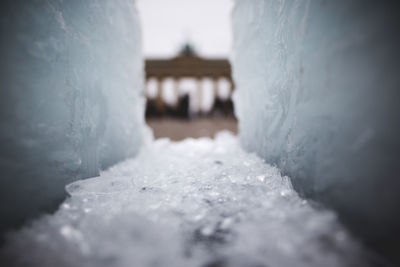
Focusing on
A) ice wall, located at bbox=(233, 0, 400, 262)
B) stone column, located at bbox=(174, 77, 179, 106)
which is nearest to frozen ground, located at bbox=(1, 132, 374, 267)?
ice wall, located at bbox=(233, 0, 400, 262)

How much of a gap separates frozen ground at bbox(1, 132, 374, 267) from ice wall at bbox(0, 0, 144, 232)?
14cm

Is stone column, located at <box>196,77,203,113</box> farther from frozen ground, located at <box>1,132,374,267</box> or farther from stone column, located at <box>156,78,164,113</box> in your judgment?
frozen ground, located at <box>1,132,374,267</box>

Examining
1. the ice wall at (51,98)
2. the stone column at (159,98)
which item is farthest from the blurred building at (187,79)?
the ice wall at (51,98)

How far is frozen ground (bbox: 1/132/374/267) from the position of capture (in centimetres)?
67

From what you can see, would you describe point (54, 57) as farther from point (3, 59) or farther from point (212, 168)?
point (212, 168)

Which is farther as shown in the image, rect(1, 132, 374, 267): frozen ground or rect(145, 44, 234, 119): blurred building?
rect(145, 44, 234, 119): blurred building

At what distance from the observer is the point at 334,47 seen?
2.62 feet

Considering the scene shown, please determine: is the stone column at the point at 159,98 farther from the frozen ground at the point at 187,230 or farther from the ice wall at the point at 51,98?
the frozen ground at the point at 187,230

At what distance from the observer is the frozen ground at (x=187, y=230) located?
2.19 ft

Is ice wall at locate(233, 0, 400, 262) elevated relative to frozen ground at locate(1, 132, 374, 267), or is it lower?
elevated

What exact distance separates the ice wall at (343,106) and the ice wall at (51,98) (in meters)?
1.36

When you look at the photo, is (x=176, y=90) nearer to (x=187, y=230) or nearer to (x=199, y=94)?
(x=199, y=94)

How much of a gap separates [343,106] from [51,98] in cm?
142

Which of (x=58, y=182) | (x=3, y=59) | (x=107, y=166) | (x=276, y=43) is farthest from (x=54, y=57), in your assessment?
(x=276, y=43)
